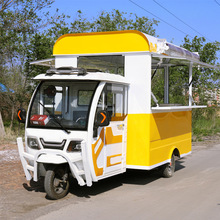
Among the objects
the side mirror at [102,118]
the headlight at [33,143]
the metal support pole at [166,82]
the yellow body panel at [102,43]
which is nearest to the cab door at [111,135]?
the side mirror at [102,118]

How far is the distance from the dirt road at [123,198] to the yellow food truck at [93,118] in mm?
404

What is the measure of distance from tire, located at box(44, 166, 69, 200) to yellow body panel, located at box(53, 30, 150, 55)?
278 cm

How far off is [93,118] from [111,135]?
805 millimetres

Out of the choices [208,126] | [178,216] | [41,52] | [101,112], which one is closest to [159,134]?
[101,112]

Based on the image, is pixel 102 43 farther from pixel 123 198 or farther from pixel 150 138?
pixel 123 198

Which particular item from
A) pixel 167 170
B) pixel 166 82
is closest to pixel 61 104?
pixel 167 170

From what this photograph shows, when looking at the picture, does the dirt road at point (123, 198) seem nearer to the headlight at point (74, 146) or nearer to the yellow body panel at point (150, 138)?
the yellow body panel at point (150, 138)

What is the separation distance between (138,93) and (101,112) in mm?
1567

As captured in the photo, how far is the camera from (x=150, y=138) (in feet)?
26.3

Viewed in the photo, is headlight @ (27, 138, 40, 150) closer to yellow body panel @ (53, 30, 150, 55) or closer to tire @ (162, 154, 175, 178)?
yellow body panel @ (53, 30, 150, 55)

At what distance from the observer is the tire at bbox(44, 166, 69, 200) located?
6.75m

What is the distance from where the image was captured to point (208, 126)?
2056 centimetres

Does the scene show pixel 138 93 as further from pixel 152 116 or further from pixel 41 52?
pixel 41 52

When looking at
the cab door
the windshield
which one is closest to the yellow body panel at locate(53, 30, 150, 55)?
the cab door
